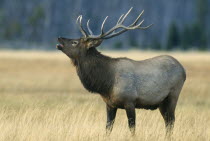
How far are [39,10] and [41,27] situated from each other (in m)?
6.14

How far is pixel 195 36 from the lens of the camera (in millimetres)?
99562

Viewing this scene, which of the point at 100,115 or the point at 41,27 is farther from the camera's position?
the point at 41,27

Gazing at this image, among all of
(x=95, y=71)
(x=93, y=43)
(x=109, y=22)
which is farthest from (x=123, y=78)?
(x=109, y=22)

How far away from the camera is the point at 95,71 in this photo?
10.1 metres

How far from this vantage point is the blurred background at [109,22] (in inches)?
3905

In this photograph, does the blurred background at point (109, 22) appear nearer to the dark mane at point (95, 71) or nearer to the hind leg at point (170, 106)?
the hind leg at point (170, 106)

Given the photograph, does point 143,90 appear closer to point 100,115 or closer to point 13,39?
point 100,115

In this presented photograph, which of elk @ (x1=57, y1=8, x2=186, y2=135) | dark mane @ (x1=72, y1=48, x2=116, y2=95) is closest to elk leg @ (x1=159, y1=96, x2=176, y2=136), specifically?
elk @ (x1=57, y1=8, x2=186, y2=135)

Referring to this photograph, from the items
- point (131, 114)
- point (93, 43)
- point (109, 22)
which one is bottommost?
point (109, 22)

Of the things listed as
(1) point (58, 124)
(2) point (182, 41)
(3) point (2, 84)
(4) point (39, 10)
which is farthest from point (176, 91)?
(4) point (39, 10)

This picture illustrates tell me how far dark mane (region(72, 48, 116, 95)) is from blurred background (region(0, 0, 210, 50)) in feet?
268

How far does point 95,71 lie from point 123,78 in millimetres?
560

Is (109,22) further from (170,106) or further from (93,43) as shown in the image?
(93,43)

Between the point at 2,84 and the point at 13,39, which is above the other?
the point at 2,84
